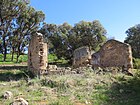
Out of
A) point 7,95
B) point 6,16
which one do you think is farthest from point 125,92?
point 6,16

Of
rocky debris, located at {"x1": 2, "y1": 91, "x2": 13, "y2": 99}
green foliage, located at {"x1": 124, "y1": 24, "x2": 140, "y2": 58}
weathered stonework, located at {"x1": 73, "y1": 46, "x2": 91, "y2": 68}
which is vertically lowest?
rocky debris, located at {"x1": 2, "y1": 91, "x2": 13, "y2": 99}

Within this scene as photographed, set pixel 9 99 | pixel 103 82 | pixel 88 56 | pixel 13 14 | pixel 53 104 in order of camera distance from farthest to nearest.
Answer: pixel 13 14, pixel 88 56, pixel 103 82, pixel 9 99, pixel 53 104

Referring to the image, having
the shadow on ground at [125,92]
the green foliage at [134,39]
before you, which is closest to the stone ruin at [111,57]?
the shadow on ground at [125,92]

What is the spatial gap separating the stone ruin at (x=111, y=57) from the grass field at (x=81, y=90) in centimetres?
404

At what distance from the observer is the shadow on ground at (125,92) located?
1106cm

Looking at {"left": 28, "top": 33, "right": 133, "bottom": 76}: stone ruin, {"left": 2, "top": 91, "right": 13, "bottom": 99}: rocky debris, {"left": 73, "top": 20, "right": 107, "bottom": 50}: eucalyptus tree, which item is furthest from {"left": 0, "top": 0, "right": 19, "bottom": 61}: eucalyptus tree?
{"left": 2, "top": 91, "right": 13, "bottom": 99}: rocky debris

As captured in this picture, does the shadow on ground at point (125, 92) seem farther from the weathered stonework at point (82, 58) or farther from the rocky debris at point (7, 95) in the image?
the weathered stonework at point (82, 58)

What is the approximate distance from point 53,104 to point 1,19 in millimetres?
25293

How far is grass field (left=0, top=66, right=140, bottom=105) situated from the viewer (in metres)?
10.9

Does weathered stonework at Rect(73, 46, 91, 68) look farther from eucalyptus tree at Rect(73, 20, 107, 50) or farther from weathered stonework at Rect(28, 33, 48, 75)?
eucalyptus tree at Rect(73, 20, 107, 50)

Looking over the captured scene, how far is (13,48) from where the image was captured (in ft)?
113

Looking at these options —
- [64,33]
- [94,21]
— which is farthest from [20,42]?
[94,21]

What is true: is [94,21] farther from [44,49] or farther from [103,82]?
[103,82]

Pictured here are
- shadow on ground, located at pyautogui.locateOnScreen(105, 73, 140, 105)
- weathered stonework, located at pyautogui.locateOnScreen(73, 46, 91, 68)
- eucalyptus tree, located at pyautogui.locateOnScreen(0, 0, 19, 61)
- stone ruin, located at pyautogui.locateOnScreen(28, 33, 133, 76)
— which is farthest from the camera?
eucalyptus tree, located at pyautogui.locateOnScreen(0, 0, 19, 61)
